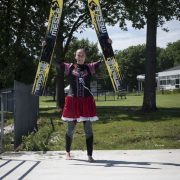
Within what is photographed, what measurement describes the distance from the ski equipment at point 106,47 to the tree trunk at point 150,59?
43.4 feet

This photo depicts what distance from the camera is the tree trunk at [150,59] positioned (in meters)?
23.2

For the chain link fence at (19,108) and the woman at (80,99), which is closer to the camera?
the woman at (80,99)

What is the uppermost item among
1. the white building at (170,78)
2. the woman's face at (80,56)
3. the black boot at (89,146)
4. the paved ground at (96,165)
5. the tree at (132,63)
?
the tree at (132,63)

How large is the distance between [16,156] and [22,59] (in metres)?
20.3

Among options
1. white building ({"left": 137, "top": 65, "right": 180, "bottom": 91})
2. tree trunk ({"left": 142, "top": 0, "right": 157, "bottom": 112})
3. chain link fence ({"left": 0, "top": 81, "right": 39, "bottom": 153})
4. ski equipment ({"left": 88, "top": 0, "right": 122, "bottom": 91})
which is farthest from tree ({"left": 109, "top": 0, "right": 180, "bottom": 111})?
white building ({"left": 137, "top": 65, "right": 180, "bottom": 91})

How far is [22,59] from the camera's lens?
29047 mm

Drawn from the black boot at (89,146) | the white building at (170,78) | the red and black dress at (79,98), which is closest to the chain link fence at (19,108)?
the red and black dress at (79,98)

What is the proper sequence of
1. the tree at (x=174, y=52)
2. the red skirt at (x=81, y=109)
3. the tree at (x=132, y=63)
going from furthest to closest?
1. the tree at (x=174, y=52)
2. the tree at (x=132, y=63)
3. the red skirt at (x=81, y=109)

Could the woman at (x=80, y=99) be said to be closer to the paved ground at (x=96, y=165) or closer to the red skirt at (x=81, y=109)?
the red skirt at (x=81, y=109)

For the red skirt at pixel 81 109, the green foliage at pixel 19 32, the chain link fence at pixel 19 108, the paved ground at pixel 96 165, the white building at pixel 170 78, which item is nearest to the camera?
the paved ground at pixel 96 165

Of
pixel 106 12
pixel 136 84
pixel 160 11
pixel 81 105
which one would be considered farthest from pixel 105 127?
pixel 136 84

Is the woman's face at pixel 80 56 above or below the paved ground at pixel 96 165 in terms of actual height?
above

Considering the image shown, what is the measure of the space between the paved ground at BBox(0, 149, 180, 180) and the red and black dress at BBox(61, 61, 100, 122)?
2.54 feet

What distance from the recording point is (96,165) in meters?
8.02
